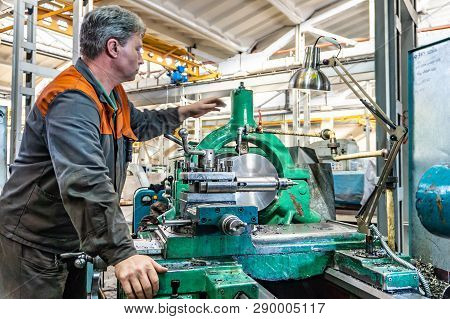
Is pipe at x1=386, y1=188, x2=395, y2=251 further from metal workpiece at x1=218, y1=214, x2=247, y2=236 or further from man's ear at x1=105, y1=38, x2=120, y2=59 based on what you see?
man's ear at x1=105, y1=38, x2=120, y2=59

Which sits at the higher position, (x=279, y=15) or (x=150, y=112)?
(x=279, y=15)

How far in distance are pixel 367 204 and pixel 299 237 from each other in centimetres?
19

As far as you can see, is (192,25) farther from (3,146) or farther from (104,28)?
(104,28)

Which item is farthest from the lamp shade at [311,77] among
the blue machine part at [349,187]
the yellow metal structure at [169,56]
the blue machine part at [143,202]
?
the blue machine part at [349,187]

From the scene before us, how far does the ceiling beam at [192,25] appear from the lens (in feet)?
7.57

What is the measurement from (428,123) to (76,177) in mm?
981

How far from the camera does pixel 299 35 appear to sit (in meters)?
3.05

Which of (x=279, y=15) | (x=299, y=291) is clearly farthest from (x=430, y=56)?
(x=279, y=15)

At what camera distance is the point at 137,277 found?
0.58 meters

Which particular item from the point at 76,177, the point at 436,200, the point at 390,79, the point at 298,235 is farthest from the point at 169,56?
the point at 436,200

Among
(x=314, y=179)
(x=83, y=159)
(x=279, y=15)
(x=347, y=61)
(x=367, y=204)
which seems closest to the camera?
(x=83, y=159)

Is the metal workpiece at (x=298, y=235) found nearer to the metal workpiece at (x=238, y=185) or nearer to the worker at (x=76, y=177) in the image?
the metal workpiece at (x=238, y=185)

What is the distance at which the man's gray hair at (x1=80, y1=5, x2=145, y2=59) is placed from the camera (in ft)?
2.54

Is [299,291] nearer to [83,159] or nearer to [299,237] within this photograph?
[299,237]
